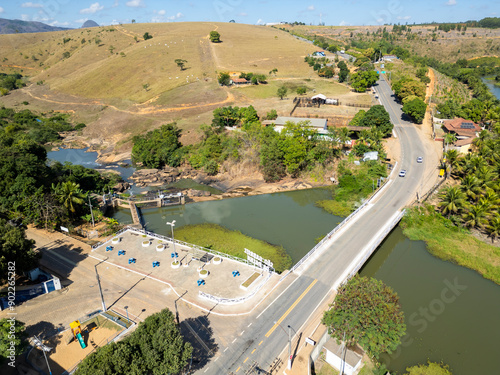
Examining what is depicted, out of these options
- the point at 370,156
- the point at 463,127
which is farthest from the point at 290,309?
the point at 463,127

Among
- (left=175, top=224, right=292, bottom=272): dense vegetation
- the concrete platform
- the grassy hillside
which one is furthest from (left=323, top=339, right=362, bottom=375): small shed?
the grassy hillside

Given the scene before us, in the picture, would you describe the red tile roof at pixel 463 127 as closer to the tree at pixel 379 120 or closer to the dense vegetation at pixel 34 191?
the tree at pixel 379 120

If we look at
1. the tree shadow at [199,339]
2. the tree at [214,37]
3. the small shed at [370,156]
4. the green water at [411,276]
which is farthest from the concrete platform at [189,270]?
the tree at [214,37]

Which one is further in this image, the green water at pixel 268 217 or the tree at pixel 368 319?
the green water at pixel 268 217

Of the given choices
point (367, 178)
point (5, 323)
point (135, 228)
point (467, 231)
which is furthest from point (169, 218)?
point (467, 231)

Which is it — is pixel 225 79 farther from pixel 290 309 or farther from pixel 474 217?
pixel 290 309
